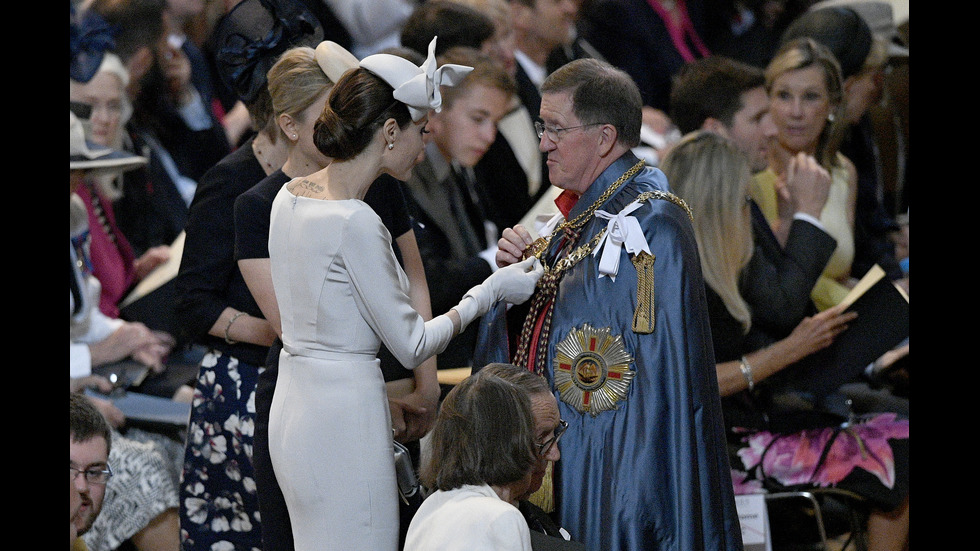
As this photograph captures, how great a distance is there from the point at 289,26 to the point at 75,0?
2899 millimetres

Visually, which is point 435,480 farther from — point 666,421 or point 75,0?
point 75,0

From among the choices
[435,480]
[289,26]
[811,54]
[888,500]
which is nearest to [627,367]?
[435,480]

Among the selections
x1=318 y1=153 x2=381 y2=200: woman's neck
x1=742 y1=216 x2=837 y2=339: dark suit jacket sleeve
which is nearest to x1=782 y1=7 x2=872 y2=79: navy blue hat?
x1=742 y1=216 x2=837 y2=339: dark suit jacket sleeve

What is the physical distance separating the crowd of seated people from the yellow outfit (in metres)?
0.01

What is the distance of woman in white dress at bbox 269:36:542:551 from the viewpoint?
8.39ft

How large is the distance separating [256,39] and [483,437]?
158cm

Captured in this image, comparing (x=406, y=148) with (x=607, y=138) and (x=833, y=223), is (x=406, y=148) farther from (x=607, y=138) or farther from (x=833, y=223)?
(x=833, y=223)

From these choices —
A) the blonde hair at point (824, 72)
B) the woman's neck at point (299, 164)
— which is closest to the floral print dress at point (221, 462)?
the woman's neck at point (299, 164)

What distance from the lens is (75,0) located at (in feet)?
19.5

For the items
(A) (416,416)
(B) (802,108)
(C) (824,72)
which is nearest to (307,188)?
(A) (416,416)

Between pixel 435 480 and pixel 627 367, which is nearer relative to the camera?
pixel 435 480

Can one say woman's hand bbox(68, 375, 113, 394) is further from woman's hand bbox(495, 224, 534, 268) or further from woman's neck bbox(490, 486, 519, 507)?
woman's neck bbox(490, 486, 519, 507)

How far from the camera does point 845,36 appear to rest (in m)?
6.11

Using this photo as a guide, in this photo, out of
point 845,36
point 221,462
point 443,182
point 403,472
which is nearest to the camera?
point 403,472
